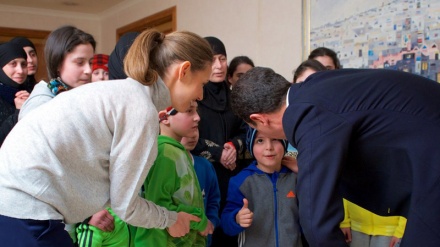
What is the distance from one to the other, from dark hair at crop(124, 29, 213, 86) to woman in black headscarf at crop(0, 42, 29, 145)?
135cm

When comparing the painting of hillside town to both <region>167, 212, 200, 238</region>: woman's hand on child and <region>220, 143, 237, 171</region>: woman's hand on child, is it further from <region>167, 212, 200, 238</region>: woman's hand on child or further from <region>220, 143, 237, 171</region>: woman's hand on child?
<region>167, 212, 200, 238</region>: woman's hand on child

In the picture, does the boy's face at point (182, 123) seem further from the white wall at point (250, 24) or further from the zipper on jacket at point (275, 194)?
the white wall at point (250, 24)

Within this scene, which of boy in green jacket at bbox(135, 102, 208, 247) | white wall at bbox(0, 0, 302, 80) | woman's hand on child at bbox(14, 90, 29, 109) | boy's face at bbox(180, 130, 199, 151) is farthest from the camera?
white wall at bbox(0, 0, 302, 80)

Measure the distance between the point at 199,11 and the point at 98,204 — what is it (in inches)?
138

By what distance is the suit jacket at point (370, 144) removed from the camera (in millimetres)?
A: 973

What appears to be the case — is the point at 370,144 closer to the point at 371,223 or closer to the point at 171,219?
the point at 171,219

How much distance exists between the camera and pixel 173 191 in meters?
1.62

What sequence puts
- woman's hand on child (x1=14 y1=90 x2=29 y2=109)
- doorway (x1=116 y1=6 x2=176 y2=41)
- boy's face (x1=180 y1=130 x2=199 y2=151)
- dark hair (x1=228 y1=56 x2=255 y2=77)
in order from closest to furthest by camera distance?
boy's face (x1=180 y1=130 x2=199 y2=151)
woman's hand on child (x1=14 y1=90 x2=29 y2=109)
dark hair (x1=228 y1=56 x2=255 y2=77)
doorway (x1=116 y1=6 x2=176 y2=41)

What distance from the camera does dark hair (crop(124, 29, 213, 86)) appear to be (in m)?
1.17

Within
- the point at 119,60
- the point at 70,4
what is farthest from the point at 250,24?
the point at 70,4

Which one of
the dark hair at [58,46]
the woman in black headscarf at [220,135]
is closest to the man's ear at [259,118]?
the woman in black headscarf at [220,135]

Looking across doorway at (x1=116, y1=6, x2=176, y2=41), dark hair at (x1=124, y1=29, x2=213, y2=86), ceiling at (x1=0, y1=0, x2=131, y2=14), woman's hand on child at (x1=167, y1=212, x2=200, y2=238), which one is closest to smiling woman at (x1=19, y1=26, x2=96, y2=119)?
dark hair at (x1=124, y1=29, x2=213, y2=86)

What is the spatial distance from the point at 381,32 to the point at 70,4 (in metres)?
4.67

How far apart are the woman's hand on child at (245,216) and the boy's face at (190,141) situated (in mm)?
337
